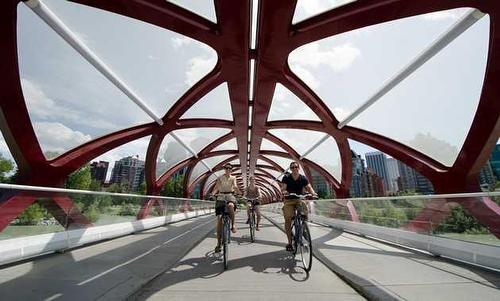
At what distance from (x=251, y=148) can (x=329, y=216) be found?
15.2m

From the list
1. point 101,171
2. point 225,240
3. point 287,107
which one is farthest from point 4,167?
point 101,171

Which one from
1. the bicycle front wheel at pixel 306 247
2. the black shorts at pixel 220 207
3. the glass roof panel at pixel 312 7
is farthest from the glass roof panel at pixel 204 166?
the bicycle front wheel at pixel 306 247

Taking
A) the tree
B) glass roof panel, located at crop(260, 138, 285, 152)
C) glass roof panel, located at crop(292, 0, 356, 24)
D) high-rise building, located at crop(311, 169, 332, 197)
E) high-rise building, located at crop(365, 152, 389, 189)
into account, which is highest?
high-rise building, located at crop(365, 152, 389, 189)

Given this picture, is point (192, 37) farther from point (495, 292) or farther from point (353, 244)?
point (495, 292)

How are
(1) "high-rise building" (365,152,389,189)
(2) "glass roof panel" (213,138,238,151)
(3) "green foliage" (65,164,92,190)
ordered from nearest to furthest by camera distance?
(2) "glass roof panel" (213,138,238,151) → (3) "green foliage" (65,164,92,190) → (1) "high-rise building" (365,152,389,189)

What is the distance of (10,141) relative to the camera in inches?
464

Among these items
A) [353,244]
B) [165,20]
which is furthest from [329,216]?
[165,20]

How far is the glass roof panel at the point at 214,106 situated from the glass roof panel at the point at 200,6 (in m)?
5.41

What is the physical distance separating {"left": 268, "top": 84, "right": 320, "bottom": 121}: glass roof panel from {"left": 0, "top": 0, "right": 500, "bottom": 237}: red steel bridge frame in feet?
1.78

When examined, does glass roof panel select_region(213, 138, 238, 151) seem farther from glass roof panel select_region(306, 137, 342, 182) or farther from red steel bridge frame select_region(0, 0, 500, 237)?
red steel bridge frame select_region(0, 0, 500, 237)

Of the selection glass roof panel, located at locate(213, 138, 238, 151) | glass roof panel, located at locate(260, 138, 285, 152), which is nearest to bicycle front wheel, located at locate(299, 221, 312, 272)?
glass roof panel, located at locate(213, 138, 238, 151)

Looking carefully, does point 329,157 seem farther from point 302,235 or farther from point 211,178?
point 211,178

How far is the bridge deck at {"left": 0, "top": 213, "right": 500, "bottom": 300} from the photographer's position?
320 centimetres

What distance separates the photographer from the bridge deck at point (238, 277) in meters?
3.20
